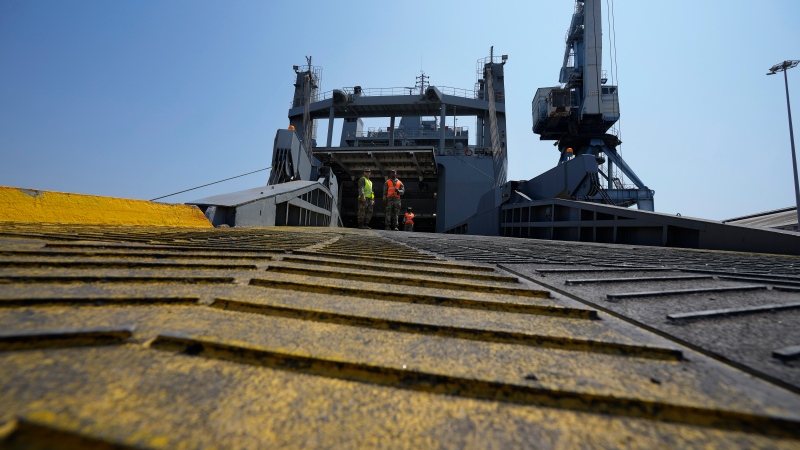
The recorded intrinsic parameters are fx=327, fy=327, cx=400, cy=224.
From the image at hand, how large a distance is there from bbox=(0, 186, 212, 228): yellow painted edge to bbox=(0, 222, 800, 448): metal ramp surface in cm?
368

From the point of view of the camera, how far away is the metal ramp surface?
562mm

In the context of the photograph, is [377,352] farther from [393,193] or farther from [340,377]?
[393,193]

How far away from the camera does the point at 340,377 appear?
2.43 feet

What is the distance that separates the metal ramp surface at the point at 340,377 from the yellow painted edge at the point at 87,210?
3684 mm

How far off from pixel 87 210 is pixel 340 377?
5.37m

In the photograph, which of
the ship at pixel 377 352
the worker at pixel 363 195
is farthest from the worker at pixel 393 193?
the ship at pixel 377 352

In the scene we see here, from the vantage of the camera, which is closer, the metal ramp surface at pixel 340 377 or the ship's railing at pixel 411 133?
the metal ramp surface at pixel 340 377

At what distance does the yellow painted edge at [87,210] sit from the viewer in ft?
12.2

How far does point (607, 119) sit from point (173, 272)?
26.8m

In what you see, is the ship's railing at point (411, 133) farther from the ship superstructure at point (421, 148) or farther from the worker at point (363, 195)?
the worker at point (363, 195)

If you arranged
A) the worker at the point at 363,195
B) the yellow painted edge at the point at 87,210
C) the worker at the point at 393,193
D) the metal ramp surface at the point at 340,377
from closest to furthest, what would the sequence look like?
the metal ramp surface at the point at 340,377, the yellow painted edge at the point at 87,210, the worker at the point at 393,193, the worker at the point at 363,195

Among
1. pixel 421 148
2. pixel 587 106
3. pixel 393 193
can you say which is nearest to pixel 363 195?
pixel 393 193

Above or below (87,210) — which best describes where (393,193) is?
above

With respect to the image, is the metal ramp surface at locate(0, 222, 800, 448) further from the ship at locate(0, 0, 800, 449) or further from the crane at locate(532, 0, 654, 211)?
the crane at locate(532, 0, 654, 211)
